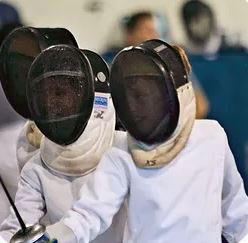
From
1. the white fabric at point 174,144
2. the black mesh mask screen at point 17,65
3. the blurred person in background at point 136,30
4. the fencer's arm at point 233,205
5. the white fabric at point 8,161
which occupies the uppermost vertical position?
the blurred person in background at point 136,30

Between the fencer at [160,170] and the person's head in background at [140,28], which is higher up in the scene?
the person's head in background at [140,28]

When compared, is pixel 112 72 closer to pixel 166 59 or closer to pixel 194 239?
pixel 166 59

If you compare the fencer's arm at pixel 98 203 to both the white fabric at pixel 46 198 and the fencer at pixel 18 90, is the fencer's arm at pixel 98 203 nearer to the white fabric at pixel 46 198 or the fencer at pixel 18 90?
the white fabric at pixel 46 198

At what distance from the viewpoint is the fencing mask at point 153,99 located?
0.82 metres

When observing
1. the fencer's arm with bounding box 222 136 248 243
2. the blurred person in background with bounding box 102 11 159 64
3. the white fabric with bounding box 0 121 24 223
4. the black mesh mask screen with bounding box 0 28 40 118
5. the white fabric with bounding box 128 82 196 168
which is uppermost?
the blurred person in background with bounding box 102 11 159 64

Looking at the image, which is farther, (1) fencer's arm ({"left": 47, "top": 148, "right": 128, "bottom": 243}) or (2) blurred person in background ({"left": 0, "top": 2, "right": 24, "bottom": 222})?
(2) blurred person in background ({"left": 0, "top": 2, "right": 24, "bottom": 222})

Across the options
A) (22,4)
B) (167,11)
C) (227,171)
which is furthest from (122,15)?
(227,171)

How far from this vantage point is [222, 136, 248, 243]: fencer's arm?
0.88 meters

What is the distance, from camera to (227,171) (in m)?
0.88

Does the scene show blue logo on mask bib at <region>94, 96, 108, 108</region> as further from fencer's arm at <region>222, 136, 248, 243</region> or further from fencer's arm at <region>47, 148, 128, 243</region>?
fencer's arm at <region>222, 136, 248, 243</region>

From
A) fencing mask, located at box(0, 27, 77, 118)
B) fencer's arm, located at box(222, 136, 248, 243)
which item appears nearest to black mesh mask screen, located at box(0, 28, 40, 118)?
fencing mask, located at box(0, 27, 77, 118)

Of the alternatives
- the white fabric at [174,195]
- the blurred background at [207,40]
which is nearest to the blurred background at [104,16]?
the blurred background at [207,40]

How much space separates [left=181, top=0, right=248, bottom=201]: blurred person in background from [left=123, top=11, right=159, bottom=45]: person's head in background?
0.05 meters

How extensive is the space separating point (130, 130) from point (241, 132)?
0.51 feet
